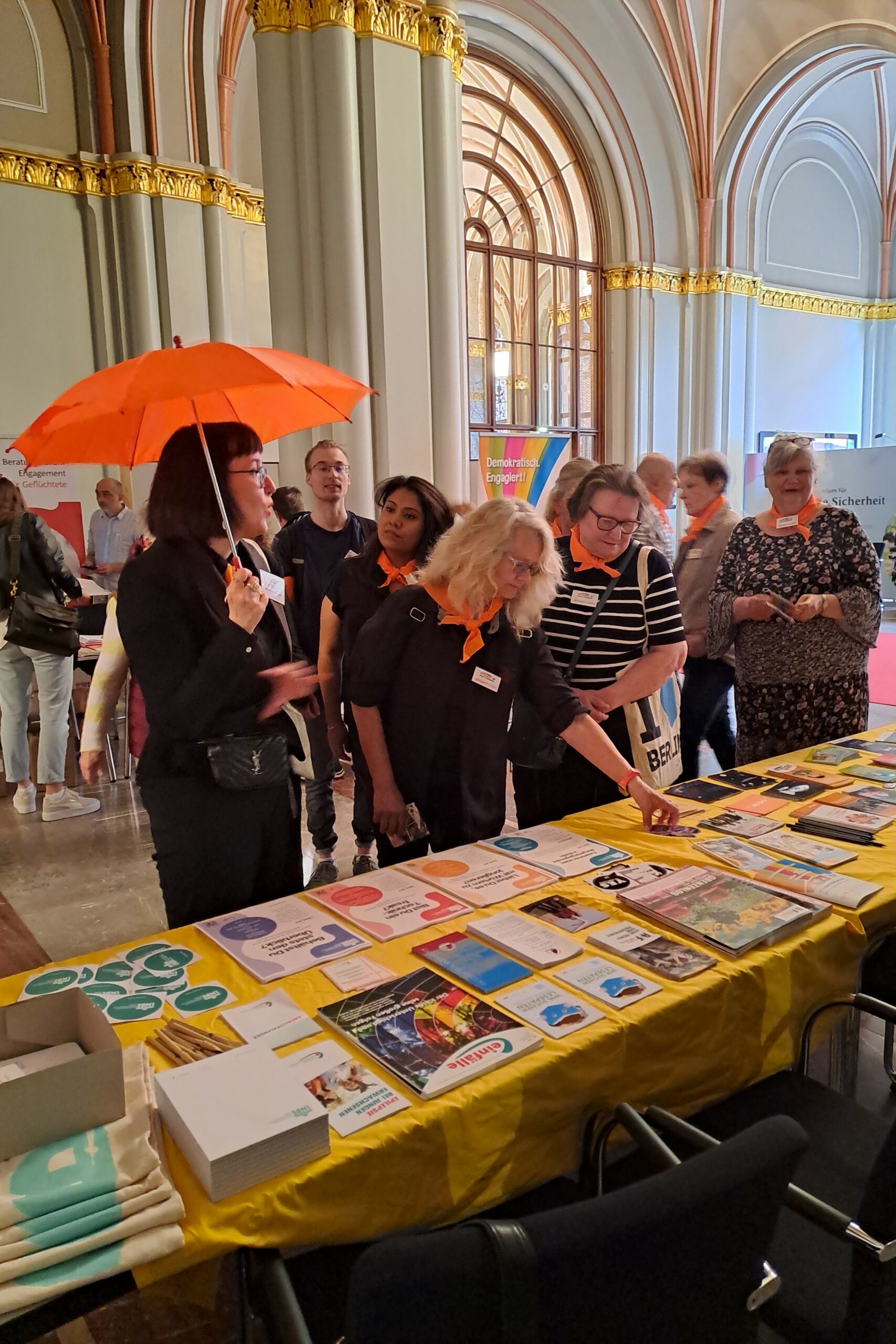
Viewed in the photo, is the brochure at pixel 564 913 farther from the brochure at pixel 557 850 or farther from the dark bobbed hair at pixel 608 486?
the dark bobbed hair at pixel 608 486

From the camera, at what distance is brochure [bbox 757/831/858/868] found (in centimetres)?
194

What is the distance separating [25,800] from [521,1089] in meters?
4.20

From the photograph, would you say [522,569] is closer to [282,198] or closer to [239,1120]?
[239,1120]

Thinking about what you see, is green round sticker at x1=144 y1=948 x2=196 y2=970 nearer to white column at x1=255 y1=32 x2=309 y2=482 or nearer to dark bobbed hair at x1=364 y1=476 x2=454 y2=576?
dark bobbed hair at x1=364 y1=476 x2=454 y2=576

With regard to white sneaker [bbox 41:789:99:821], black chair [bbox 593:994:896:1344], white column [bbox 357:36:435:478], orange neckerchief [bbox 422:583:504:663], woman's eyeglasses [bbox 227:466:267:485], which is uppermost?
white column [bbox 357:36:435:478]

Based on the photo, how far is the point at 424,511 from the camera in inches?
106

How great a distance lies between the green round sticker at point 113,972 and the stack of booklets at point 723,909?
0.90m

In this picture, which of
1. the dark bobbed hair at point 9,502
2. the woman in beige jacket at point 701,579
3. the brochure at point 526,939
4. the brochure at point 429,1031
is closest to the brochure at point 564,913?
the brochure at point 526,939

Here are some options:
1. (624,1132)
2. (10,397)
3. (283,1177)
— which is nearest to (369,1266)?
(283,1177)

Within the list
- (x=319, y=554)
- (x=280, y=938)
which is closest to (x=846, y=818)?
(x=280, y=938)

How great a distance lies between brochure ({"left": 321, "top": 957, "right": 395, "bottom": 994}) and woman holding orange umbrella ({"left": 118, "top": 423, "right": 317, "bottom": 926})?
49 centimetres

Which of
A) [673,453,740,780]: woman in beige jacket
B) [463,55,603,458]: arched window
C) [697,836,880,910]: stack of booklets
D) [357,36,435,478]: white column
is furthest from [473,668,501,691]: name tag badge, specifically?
[463,55,603,458]: arched window

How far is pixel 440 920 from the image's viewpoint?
1.70 m

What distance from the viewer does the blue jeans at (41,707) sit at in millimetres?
4648
